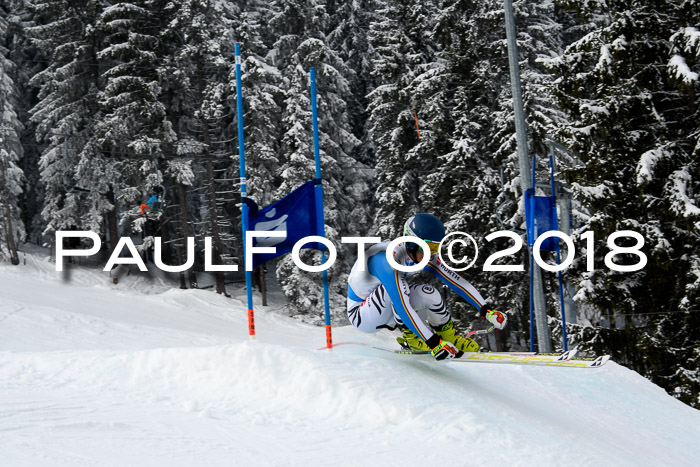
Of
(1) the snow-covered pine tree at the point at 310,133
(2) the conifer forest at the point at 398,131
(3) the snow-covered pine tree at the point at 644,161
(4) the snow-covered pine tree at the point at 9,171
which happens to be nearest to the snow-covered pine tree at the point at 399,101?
(2) the conifer forest at the point at 398,131

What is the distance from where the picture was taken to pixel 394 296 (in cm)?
498

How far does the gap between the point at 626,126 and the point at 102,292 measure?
1724 cm

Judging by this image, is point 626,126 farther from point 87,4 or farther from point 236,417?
point 87,4

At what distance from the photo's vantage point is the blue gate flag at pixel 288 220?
7043 millimetres

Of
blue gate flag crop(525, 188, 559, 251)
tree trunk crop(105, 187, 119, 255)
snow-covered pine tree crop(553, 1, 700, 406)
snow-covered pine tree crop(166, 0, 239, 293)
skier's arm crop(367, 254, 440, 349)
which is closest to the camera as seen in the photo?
skier's arm crop(367, 254, 440, 349)

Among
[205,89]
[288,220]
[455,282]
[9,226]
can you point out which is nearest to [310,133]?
[205,89]

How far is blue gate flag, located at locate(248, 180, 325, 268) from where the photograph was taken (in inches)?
277

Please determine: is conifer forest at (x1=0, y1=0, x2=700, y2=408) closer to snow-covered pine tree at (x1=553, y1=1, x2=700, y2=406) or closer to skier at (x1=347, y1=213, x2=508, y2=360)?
snow-covered pine tree at (x1=553, y1=1, x2=700, y2=406)

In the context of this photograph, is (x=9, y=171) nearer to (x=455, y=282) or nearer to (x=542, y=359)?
(x=455, y=282)

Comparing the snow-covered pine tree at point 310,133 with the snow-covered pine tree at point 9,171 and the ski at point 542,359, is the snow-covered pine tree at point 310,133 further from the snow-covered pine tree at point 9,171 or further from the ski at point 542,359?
the ski at point 542,359

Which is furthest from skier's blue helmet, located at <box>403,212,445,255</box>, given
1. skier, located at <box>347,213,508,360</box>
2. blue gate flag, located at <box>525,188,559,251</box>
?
blue gate flag, located at <box>525,188,559,251</box>

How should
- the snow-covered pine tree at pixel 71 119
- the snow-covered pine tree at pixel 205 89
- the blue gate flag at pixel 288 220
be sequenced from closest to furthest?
1. the blue gate flag at pixel 288 220
2. the snow-covered pine tree at pixel 205 89
3. the snow-covered pine tree at pixel 71 119

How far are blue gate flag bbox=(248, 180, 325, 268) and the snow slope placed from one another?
1724 millimetres

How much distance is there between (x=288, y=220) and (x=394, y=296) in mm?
2504
